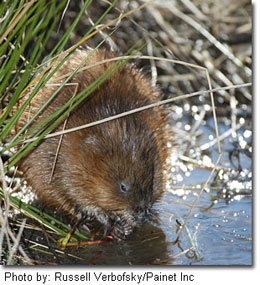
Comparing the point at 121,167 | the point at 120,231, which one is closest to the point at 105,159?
the point at 121,167

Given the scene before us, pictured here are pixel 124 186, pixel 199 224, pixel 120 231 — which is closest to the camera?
pixel 124 186

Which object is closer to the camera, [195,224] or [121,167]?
[121,167]

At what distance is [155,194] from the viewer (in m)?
3.25

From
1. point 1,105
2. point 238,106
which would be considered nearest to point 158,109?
point 1,105

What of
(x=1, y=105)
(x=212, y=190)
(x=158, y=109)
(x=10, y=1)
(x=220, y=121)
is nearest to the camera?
(x=10, y=1)

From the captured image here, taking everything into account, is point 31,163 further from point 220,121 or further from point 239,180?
point 220,121

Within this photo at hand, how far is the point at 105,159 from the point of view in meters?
3.08

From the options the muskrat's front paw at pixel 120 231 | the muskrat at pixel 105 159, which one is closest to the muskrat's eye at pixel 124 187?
the muskrat at pixel 105 159

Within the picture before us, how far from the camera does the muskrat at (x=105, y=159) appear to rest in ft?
9.98

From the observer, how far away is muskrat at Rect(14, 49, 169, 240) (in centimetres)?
304

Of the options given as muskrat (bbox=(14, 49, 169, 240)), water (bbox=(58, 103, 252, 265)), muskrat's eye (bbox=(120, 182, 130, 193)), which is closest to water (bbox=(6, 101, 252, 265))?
water (bbox=(58, 103, 252, 265))

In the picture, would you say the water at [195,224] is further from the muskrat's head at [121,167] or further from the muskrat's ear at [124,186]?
the muskrat's ear at [124,186]

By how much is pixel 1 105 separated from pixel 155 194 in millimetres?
973

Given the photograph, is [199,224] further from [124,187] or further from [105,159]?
[105,159]
